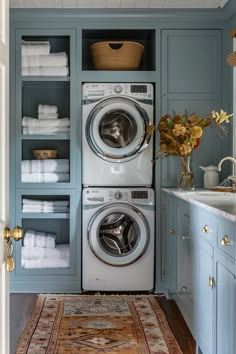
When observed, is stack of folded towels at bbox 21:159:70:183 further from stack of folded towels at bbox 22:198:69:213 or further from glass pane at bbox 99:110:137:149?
glass pane at bbox 99:110:137:149

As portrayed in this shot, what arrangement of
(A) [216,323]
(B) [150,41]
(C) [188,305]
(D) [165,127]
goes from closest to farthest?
(A) [216,323] < (C) [188,305] < (D) [165,127] < (B) [150,41]

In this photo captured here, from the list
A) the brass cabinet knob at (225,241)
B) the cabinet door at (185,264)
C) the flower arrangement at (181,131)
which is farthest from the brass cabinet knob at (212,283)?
the flower arrangement at (181,131)

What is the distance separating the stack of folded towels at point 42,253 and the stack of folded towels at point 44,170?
20.3 inches

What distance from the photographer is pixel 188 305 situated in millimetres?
3008

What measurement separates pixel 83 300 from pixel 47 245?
0.63 m

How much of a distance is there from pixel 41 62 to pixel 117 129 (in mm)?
857

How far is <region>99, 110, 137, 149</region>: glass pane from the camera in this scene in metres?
4.14

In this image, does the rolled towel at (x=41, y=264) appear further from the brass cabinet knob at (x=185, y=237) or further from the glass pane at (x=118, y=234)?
the brass cabinet knob at (x=185, y=237)

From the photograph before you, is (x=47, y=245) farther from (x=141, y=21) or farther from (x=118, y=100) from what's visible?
(x=141, y=21)

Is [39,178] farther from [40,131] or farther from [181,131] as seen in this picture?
[181,131]

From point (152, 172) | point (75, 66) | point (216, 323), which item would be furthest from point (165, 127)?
point (216, 323)

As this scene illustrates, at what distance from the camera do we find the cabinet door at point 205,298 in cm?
237

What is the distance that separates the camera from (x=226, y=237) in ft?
6.68

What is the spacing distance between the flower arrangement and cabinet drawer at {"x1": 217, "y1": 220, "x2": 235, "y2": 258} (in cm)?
165
